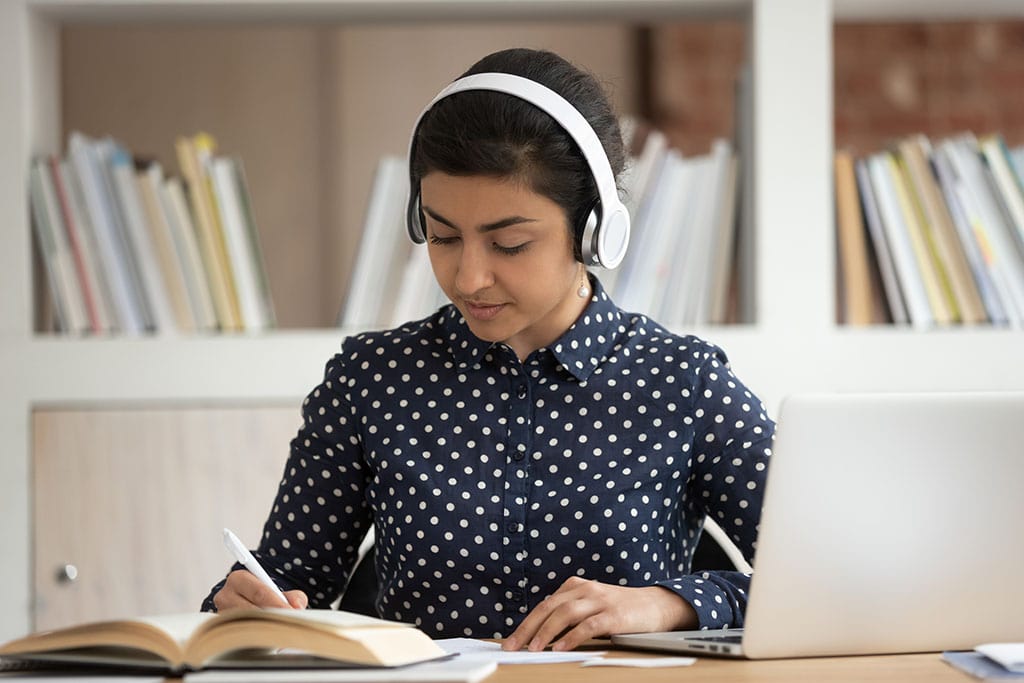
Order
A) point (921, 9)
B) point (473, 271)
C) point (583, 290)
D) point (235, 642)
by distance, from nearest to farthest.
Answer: point (235, 642) < point (473, 271) < point (583, 290) < point (921, 9)

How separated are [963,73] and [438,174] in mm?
2663

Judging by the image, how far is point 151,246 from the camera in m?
2.15

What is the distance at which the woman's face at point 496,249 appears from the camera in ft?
4.40

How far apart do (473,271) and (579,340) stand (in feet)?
0.73

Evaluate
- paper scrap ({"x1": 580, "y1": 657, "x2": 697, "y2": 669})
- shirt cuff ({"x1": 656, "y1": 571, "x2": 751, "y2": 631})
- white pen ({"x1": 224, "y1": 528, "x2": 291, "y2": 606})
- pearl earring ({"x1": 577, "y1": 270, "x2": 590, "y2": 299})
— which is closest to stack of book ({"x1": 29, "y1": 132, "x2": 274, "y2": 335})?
pearl earring ({"x1": 577, "y1": 270, "x2": 590, "y2": 299})

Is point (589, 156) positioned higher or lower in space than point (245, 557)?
higher

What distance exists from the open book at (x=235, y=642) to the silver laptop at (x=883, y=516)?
302 millimetres

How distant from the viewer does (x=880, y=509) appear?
1041mm

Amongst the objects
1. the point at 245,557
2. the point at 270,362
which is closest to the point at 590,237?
the point at 245,557

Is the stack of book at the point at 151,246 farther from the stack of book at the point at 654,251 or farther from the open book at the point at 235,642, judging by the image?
the open book at the point at 235,642

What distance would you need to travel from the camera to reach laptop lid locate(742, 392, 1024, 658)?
103 cm

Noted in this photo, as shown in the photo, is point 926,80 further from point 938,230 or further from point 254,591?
point 254,591

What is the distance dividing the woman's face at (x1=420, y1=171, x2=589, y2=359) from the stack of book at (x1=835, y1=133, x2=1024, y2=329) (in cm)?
90

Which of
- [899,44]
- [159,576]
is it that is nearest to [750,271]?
[159,576]
